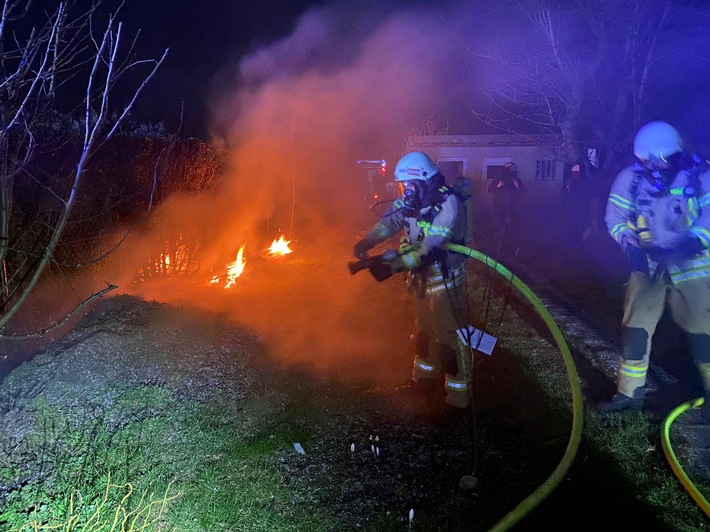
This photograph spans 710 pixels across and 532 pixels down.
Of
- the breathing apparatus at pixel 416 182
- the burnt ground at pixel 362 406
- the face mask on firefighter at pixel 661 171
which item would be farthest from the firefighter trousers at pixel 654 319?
the breathing apparatus at pixel 416 182

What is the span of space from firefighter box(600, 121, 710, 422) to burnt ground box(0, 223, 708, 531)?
668 mm


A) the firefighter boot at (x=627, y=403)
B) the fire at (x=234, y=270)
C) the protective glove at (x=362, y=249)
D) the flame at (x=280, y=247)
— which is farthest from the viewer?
the flame at (x=280, y=247)

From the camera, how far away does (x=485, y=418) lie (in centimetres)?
393

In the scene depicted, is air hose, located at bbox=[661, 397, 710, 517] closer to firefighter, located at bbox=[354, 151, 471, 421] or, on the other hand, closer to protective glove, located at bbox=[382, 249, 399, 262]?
firefighter, located at bbox=[354, 151, 471, 421]

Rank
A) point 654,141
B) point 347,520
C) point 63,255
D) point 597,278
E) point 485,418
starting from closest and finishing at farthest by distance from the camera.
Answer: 1. point 347,520
2. point 654,141
3. point 485,418
4. point 63,255
5. point 597,278

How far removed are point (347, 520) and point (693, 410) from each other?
9.52ft

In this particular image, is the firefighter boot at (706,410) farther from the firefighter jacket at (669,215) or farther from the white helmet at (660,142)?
the white helmet at (660,142)

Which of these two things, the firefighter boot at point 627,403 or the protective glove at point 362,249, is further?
the protective glove at point 362,249

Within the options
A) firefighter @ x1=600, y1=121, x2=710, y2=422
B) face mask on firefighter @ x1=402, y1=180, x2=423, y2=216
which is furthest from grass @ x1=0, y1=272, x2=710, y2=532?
face mask on firefighter @ x1=402, y1=180, x2=423, y2=216

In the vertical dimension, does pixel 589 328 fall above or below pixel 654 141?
below

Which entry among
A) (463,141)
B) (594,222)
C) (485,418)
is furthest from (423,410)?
(463,141)

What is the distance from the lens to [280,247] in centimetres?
1031

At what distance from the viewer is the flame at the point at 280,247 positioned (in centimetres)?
1000

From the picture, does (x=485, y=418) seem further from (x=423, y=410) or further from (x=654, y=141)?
(x=654, y=141)
